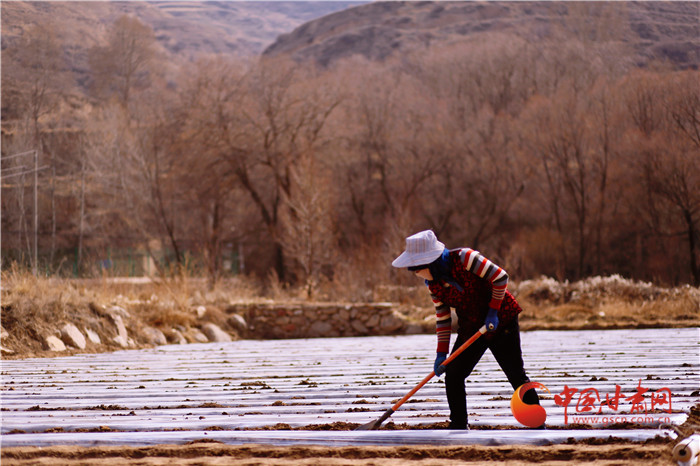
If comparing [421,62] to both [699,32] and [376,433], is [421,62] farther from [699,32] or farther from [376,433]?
[376,433]

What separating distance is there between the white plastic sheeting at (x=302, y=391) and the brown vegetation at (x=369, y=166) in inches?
417

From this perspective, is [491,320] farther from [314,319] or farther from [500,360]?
[314,319]

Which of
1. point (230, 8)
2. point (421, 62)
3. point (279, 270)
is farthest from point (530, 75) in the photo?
point (230, 8)

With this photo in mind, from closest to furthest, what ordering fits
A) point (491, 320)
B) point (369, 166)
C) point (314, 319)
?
point (491, 320) < point (314, 319) < point (369, 166)

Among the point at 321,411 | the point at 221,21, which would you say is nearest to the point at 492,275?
the point at 321,411

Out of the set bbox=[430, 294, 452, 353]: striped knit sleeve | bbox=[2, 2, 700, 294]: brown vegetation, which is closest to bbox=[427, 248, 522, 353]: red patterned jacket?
bbox=[430, 294, 452, 353]: striped knit sleeve

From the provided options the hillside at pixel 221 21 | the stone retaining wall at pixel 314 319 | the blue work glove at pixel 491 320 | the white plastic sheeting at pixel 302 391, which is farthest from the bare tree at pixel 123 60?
the blue work glove at pixel 491 320

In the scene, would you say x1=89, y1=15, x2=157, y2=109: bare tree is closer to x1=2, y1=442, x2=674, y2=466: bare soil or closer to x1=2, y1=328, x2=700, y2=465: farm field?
x1=2, y1=328, x2=700, y2=465: farm field

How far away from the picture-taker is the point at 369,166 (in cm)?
3781

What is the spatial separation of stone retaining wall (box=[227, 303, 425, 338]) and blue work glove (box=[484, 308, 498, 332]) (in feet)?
36.1

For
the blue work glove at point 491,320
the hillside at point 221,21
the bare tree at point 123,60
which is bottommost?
the blue work glove at point 491,320

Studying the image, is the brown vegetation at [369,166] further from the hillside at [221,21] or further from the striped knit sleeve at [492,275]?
the hillside at [221,21]

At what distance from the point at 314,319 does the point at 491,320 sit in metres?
11.4

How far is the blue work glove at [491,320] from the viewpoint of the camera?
4.56m
